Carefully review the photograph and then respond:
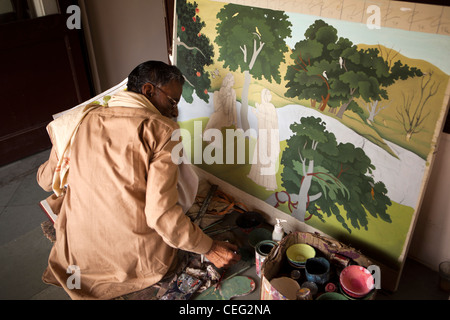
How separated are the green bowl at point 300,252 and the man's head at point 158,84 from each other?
928 millimetres

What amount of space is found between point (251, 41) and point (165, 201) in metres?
0.91

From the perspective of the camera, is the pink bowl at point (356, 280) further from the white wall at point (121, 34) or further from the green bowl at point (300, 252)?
the white wall at point (121, 34)

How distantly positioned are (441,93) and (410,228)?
24.2 inches

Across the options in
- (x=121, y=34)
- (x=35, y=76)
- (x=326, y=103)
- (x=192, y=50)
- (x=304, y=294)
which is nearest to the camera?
(x=304, y=294)

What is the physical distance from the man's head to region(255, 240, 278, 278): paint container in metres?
0.84

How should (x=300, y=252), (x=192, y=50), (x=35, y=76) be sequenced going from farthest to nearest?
(x=35, y=76) → (x=192, y=50) → (x=300, y=252)

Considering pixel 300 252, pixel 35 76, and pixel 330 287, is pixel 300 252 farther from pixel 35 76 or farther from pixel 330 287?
pixel 35 76

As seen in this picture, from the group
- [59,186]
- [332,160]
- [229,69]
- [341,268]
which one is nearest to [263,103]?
[229,69]

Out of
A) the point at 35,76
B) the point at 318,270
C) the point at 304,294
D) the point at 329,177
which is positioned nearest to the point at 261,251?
the point at 318,270

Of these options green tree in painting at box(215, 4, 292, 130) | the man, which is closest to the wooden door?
the man

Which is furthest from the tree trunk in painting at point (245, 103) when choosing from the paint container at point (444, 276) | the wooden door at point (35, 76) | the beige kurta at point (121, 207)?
the wooden door at point (35, 76)

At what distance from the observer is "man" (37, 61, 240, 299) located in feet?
5.62

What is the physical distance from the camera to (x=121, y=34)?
363cm

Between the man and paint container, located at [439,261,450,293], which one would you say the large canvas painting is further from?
the man
